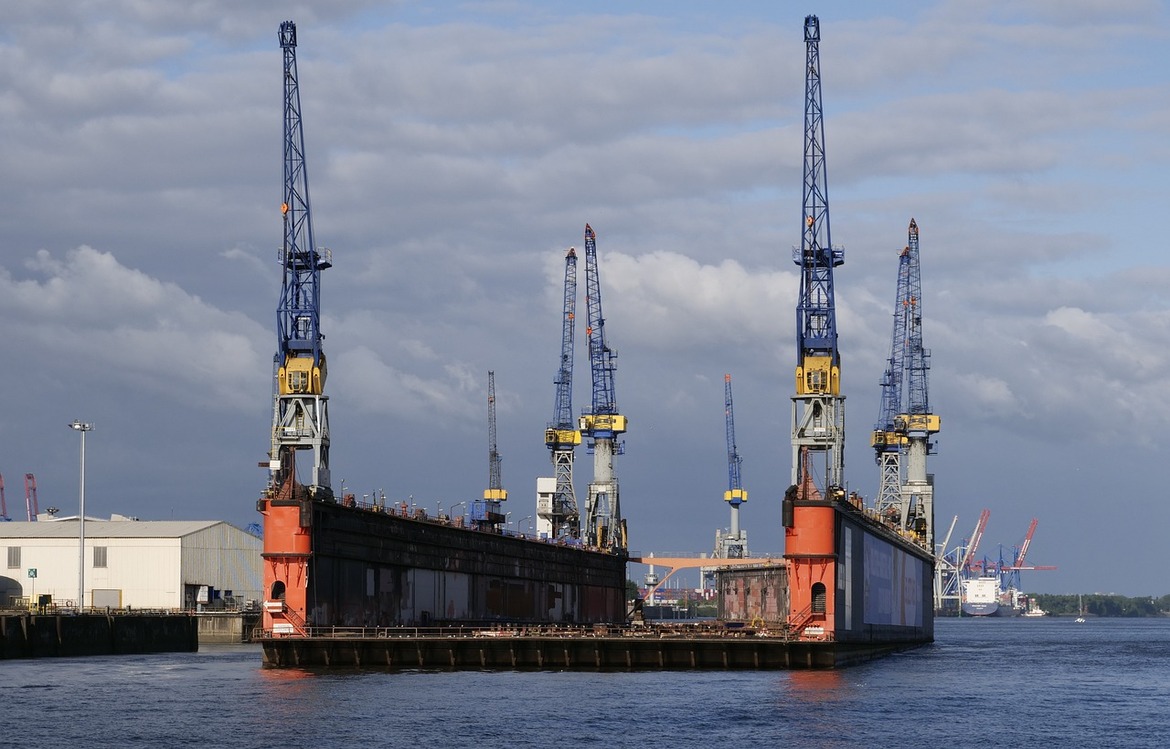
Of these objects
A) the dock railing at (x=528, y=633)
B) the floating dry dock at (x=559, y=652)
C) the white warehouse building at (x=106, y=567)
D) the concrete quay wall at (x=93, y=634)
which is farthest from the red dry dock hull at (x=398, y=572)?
the white warehouse building at (x=106, y=567)

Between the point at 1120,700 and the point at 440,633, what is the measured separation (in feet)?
143

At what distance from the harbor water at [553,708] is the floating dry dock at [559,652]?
1.21 meters

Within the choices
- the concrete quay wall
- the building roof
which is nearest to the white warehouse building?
the building roof

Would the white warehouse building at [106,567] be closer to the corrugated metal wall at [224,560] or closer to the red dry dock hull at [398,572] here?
the corrugated metal wall at [224,560]

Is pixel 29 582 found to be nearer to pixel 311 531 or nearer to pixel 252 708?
pixel 311 531

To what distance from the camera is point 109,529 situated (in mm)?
155250

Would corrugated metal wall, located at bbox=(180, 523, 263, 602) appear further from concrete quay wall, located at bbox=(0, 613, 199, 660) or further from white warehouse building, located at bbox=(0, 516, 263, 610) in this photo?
concrete quay wall, located at bbox=(0, 613, 199, 660)

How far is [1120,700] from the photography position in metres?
97.2

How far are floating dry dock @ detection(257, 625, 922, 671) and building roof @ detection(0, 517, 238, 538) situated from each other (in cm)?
5665

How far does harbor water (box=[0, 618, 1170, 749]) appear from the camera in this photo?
70312 mm

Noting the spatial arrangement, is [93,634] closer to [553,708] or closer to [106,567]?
[106,567]

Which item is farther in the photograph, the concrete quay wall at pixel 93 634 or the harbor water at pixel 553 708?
the concrete quay wall at pixel 93 634

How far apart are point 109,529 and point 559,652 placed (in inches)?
2706

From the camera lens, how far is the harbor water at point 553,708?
7031 centimetres
